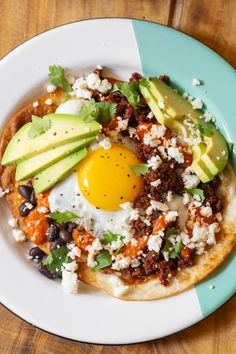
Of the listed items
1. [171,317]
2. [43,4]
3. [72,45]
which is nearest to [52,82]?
[72,45]

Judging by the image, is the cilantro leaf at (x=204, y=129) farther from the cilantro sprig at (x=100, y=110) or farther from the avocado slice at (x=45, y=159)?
the avocado slice at (x=45, y=159)

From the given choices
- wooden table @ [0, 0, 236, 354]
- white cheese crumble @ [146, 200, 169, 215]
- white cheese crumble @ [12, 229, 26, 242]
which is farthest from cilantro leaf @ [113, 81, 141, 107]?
white cheese crumble @ [12, 229, 26, 242]

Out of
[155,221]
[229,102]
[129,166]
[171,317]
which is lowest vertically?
[171,317]

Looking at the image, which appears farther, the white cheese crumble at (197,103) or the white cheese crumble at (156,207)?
the white cheese crumble at (197,103)

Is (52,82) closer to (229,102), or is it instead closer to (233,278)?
(229,102)

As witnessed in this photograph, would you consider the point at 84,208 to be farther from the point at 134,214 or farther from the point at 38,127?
the point at 38,127

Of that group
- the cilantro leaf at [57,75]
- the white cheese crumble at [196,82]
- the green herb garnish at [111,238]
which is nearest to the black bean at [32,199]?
the green herb garnish at [111,238]
